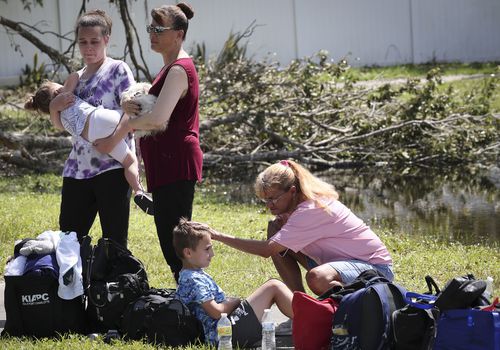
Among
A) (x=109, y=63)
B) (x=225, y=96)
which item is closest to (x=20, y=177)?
(x=225, y=96)

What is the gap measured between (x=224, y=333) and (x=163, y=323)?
394 millimetres

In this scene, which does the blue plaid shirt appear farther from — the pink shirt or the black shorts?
the pink shirt

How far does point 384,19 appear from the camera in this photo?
76.0 ft

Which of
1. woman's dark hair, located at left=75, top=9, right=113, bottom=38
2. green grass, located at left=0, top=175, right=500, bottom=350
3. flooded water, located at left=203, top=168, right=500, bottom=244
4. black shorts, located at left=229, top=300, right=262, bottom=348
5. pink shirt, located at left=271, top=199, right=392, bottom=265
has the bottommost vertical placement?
flooded water, located at left=203, top=168, right=500, bottom=244

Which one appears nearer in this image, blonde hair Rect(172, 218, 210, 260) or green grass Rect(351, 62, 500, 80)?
blonde hair Rect(172, 218, 210, 260)

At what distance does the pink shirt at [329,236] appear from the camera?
18.9 feet

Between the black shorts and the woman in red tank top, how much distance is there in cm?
81

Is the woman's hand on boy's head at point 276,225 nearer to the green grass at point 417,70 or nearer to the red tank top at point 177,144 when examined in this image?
the red tank top at point 177,144

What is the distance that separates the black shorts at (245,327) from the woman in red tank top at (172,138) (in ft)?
2.67

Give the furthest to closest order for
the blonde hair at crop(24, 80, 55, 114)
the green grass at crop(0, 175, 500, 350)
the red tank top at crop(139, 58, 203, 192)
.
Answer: the green grass at crop(0, 175, 500, 350), the blonde hair at crop(24, 80, 55, 114), the red tank top at crop(139, 58, 203, 192)

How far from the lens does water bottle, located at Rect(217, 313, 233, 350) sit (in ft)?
17.3

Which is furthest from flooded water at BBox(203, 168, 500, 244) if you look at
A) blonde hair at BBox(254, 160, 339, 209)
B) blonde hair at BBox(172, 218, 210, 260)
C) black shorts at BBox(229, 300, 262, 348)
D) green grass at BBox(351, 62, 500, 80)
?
green grass at BBox(351, 62, 500, 80)

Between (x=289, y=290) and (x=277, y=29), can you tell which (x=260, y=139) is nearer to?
(x=289, y=290)

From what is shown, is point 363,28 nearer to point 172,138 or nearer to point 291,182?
point 172,138
